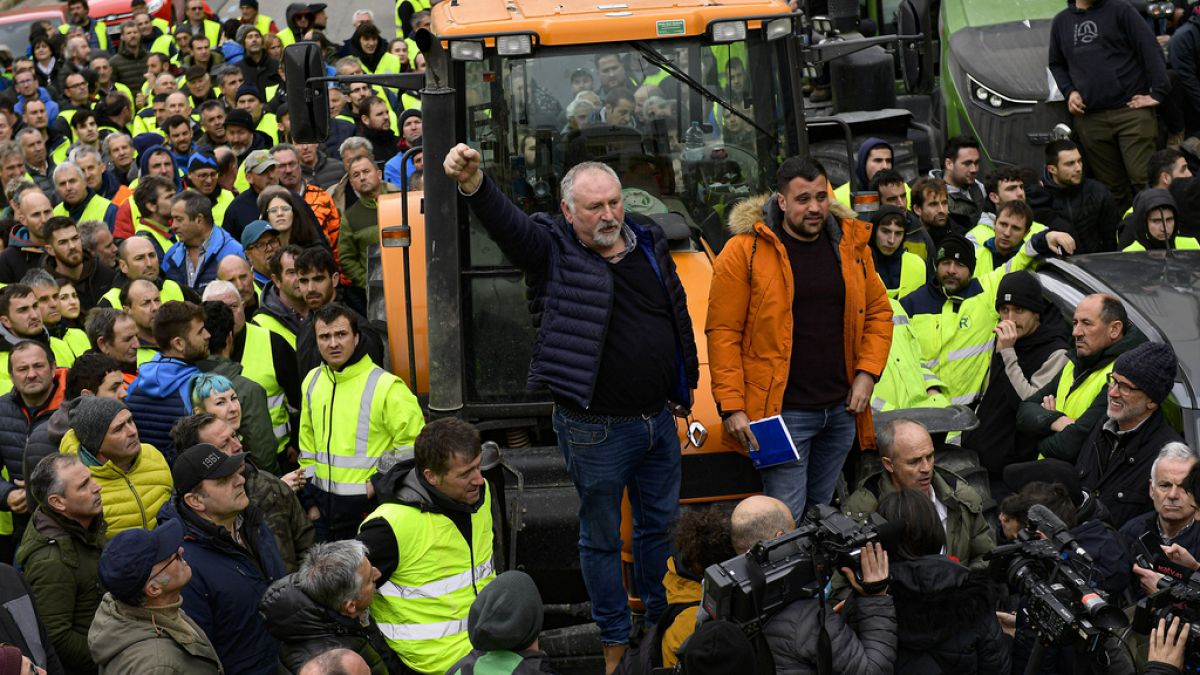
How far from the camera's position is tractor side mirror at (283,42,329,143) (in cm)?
738

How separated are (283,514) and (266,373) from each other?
153 cm

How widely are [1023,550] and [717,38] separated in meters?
3.01

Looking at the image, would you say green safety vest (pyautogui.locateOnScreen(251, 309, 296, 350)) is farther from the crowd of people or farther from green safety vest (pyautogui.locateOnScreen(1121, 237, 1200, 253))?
green safety vest (pyautogui.locateOnScreen(1121, 237, 1200, 253))

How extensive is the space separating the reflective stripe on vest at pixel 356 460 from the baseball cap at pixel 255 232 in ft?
9.19

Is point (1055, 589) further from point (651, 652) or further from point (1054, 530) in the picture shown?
point (651, 652)

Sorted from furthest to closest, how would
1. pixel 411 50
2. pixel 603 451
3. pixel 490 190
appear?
1. pixel 411 50
2. pixel 603 451
3. pixel 490 190

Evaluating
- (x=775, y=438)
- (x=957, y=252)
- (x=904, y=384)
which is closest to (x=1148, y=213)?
(x=957, y=252)

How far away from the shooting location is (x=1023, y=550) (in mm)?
4836

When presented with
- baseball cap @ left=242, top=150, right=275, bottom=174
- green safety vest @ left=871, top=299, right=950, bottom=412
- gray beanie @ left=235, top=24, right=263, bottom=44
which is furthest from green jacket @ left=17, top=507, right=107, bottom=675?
gray beanie @ left=235, top=24, right=263, bottom=44

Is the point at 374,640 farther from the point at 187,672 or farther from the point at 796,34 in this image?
the point at 796,34

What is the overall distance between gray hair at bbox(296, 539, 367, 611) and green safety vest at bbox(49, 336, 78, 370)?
369 cm

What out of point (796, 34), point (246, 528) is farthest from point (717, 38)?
point (246, 528)

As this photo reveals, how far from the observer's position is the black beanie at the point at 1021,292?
7.98 meters

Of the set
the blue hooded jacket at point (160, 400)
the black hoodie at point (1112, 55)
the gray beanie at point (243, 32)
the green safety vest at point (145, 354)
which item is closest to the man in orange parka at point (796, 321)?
the blue hooded jacket at point (160, 400)
